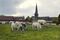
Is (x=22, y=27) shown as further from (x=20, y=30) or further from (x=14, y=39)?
(x=14, y=39)

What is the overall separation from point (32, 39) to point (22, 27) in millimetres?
7631

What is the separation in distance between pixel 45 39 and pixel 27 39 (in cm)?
160

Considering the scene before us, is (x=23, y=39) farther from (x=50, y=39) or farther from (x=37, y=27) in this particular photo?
(x=37, y=27)

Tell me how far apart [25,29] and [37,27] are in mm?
3474

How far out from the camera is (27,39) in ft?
56.6

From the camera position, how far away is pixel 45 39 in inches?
685

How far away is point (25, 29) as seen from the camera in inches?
976

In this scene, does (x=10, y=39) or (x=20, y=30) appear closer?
(x=10, y=39)

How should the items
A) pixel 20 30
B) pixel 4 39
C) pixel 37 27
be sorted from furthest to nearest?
A: pixel 37 27, pixel 20 30, pixel 4 39

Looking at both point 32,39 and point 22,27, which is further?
point 22,27

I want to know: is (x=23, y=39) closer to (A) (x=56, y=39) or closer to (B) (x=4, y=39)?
(B) (x=4, y=39)

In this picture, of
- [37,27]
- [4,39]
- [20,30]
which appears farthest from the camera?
[37,27]

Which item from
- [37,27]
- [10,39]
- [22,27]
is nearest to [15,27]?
[22,27]

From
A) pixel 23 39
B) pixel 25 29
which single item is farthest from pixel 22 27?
pixel 23 39
